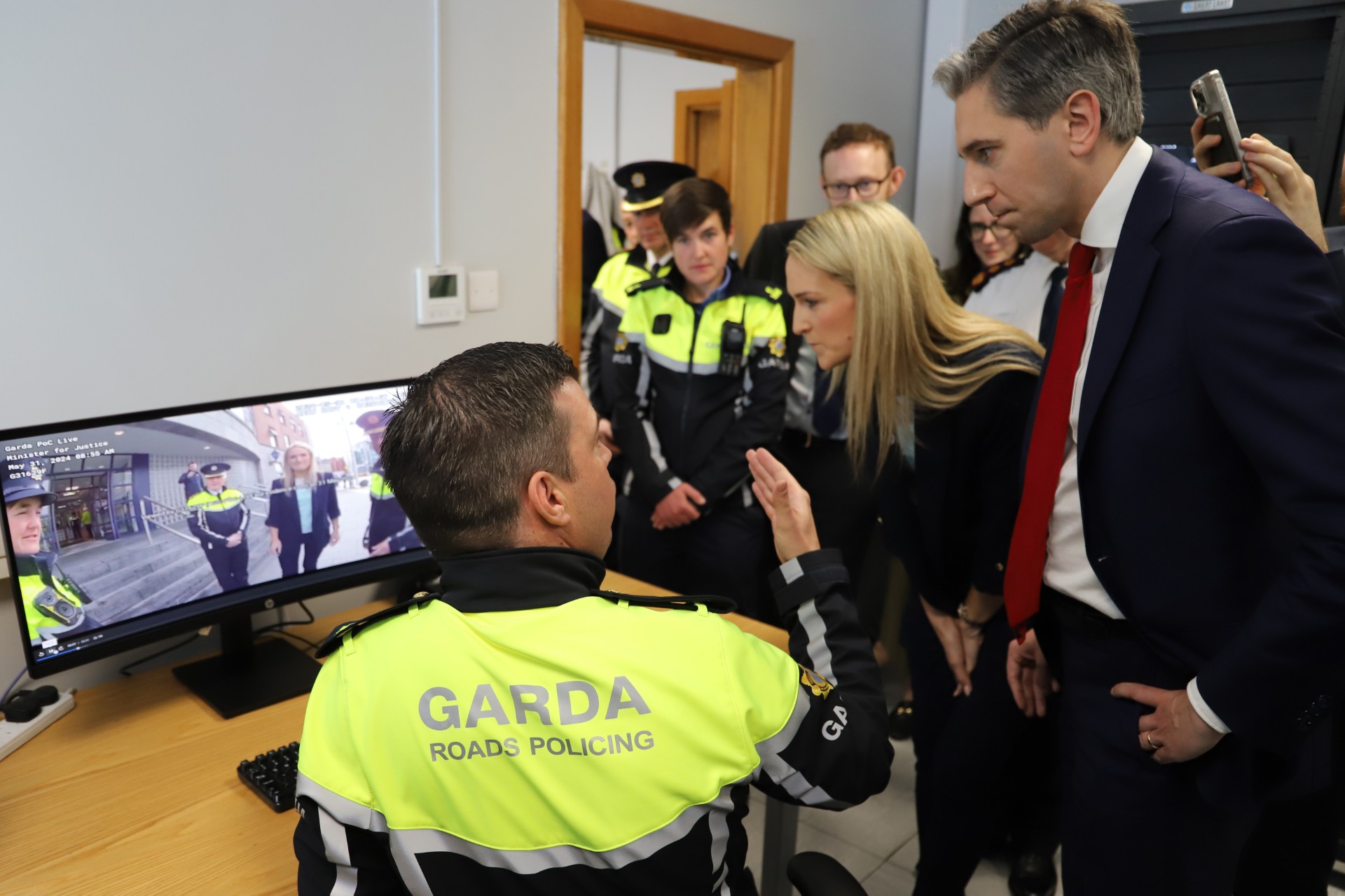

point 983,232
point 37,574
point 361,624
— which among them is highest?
point 983,232

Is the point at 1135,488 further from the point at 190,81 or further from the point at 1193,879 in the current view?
the point at 190,81

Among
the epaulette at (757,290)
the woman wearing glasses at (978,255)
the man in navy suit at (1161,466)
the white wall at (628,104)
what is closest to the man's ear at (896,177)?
the woman wearing glasses at (978,255)

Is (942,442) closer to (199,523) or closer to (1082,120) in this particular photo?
(1082,120)

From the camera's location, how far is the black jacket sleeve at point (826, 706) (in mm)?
1009

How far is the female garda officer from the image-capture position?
178cm

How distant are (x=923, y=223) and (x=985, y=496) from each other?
2802mm

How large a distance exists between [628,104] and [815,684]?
5.87m

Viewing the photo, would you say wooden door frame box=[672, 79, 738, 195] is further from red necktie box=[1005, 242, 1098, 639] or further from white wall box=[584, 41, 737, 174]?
red necktie box=[1005, 242, 1098, 639]

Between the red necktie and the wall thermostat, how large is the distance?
1.61 m

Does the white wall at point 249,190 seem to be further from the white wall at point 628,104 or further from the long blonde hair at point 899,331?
the white wall at point 628,104

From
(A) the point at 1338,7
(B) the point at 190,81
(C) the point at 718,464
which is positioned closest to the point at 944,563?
(C) the point at 718,464

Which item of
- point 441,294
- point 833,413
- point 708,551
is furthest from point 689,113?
point 708,551

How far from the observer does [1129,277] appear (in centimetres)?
125

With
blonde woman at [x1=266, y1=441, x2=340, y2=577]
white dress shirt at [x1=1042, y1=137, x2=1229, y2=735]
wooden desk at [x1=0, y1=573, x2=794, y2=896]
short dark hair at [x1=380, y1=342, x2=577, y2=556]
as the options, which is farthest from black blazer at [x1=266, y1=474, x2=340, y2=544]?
white dress shirt at [x1=1042, y1=137, x2=1229, y2=735]
